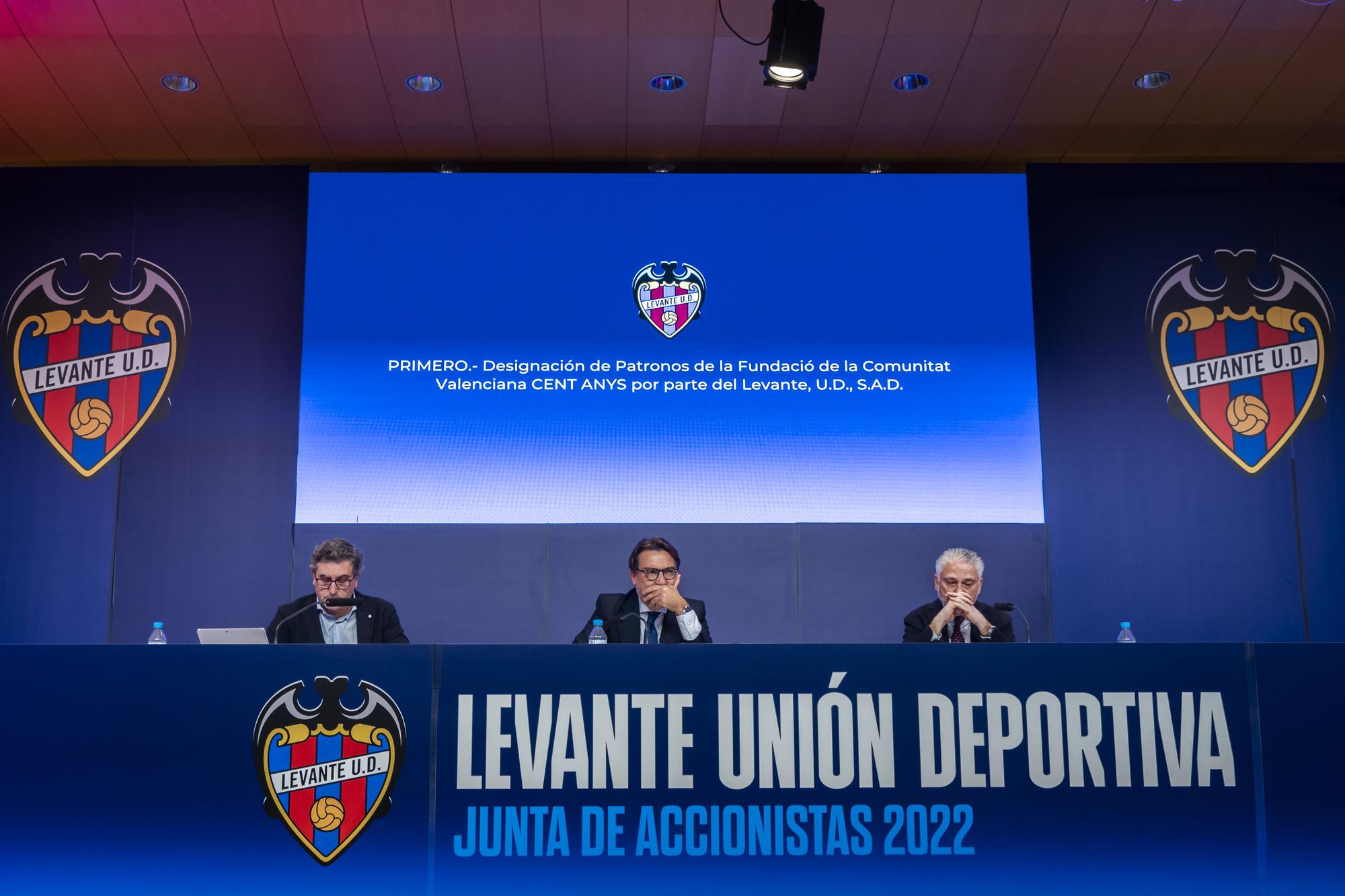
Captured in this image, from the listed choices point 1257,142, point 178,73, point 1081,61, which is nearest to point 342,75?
point 178,73

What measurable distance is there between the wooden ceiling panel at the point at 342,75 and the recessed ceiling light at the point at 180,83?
0.51 meters

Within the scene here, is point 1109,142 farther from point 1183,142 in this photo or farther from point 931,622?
point 931,622

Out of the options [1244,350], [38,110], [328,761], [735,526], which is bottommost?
[328,761]

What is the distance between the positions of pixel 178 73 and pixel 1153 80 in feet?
14.8

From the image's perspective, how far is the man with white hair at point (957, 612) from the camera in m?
4.53

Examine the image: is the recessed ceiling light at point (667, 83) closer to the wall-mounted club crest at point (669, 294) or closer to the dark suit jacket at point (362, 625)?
the wall-mounted club crest at point (669, 294)

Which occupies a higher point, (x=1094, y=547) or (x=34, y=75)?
(x=34, y=75)

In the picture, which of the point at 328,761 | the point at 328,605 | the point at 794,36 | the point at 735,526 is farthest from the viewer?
the point at 735,526

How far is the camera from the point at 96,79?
5.49 meters

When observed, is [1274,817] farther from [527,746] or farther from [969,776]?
[527,746]

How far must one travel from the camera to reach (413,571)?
5.89 meters

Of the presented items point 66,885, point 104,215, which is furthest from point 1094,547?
point 104,215

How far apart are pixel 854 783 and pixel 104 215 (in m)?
5.33

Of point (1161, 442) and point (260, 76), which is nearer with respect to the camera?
point (260, 76)
